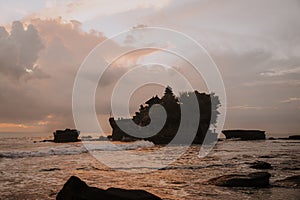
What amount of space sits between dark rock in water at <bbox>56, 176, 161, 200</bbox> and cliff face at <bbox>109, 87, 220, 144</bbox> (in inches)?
2329

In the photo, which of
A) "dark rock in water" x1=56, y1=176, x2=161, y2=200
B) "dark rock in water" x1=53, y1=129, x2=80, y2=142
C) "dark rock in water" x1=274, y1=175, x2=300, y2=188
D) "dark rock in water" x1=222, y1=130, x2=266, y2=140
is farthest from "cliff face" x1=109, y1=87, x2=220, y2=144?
"dark rock in water" x1=56, y1=176, x2=161, y2=200

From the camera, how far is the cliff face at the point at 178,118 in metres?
68.2

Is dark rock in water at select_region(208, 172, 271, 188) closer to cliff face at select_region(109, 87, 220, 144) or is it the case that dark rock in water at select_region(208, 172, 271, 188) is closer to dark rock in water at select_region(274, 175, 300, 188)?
dark rock in water at select_region(274, 175, 300, 188)

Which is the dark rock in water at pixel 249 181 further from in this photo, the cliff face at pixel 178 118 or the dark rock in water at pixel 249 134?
the dark rock in water at pixel 249 134

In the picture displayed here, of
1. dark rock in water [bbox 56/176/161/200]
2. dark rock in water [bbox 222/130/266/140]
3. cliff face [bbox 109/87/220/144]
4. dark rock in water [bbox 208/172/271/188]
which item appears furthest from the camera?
dark rock in water [bbox 222/130/266/140]

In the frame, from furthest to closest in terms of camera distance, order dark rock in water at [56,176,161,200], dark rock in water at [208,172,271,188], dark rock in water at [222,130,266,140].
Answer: dark rock in water at [222,130,266,140]
dark rock in water at [208,172,271,188]
dark rock in water at [56,176,161,200]

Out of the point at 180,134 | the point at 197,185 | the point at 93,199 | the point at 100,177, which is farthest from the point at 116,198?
the point at 180,134

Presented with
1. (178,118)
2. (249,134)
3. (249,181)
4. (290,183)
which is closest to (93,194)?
(249,181)

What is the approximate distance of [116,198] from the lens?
727cm

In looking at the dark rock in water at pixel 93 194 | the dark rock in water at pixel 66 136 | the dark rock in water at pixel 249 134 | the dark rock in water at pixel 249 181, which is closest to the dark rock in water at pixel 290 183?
the dark rock in water at pixel 249 181

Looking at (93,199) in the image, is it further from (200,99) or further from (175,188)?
(200,99)

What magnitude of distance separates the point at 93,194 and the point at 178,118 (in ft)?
211

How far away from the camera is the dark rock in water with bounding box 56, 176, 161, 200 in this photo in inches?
285

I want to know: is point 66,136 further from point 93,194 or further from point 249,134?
point 93,194
